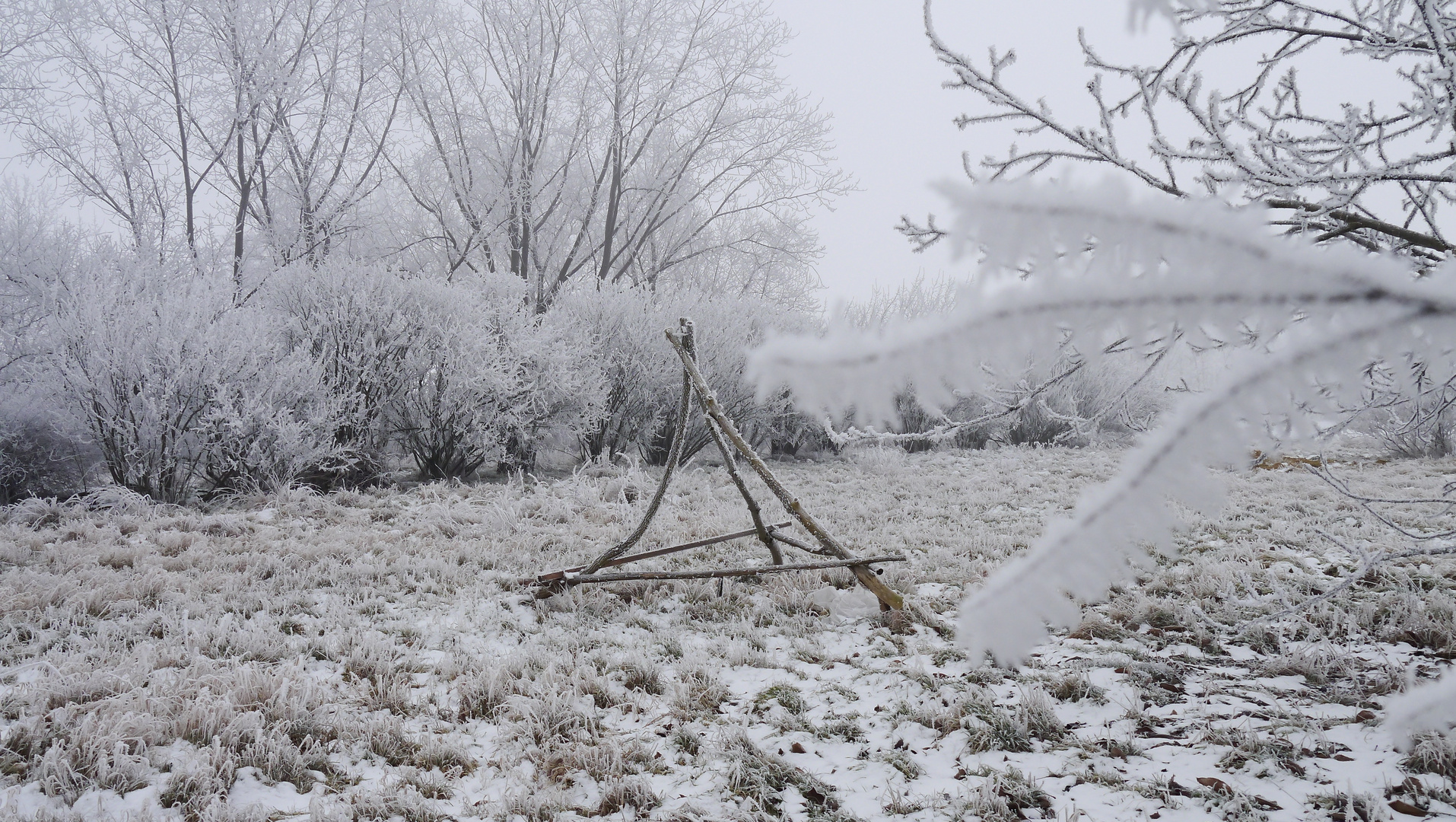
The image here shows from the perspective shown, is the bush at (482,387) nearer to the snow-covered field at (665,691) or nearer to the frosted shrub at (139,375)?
the frosted shrub at (139,375)

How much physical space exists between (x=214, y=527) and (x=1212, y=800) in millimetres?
6084

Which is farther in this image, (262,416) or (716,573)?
(262,416)

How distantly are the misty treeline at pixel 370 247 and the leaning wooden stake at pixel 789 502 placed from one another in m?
4.09

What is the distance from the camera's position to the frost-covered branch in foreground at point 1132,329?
44 cm

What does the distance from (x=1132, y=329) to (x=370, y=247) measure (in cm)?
1340

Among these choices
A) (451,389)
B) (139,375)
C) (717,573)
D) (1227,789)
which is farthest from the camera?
(451,389)

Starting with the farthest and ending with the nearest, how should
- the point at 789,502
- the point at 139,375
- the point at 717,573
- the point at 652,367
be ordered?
1. the point at 652,367
2. the point at 139,375
3. the point at 789,502
4. the point at 717,573

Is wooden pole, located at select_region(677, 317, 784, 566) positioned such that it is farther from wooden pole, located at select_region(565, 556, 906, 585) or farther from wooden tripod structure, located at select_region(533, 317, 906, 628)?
wooden pole, located at select_region(565, 556, 906, 585)

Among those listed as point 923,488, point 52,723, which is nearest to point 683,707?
point 52,723

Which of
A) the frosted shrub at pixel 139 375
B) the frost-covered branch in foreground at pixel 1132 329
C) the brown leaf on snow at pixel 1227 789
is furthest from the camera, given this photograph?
the frosted shrub at pixel 139 375

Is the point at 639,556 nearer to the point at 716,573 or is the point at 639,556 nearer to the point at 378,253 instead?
the point at 716,573

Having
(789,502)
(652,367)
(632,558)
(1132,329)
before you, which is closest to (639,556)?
(632,558)

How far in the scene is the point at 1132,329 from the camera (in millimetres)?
465

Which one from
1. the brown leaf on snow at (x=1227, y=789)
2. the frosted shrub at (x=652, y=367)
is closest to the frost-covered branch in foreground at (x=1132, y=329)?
the brown leaf on snow at (x=1227, y=789)
